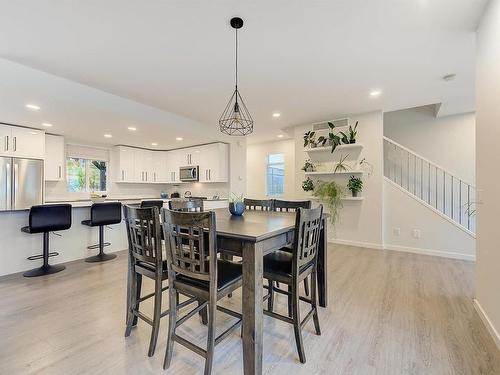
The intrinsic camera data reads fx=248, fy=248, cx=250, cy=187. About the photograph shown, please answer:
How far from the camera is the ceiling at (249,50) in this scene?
6.54 ft

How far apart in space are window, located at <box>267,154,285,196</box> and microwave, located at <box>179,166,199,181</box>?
236cm

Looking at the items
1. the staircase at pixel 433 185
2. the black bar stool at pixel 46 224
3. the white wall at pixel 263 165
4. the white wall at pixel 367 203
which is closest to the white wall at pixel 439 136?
the staircase at pixel 433 185

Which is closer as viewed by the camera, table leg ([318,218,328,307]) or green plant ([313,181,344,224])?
table leg ([318,218,328,307])

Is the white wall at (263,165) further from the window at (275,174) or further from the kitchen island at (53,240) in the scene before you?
the kitchen island at (53,240)

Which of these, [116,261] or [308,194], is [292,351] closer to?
[116,261]

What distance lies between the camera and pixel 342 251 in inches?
173

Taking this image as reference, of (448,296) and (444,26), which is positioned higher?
(444,26)

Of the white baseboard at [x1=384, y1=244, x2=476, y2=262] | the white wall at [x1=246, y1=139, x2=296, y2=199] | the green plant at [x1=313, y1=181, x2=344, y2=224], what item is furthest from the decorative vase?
the white wall at [x1=246, y1=139, x2=296, y2=199]

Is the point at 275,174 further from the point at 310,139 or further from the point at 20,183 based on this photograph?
the point at 20,183

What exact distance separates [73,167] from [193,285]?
581 centimetres

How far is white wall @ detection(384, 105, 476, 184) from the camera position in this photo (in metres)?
4.91

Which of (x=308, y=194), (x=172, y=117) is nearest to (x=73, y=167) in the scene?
(x=172, y=117)

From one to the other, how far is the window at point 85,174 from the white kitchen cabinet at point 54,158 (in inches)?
19.5

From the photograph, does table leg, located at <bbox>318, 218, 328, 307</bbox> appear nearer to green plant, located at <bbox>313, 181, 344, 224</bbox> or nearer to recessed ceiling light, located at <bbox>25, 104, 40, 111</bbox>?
green plant, located at <bbox>313, 181, 344, 224</bbox>
